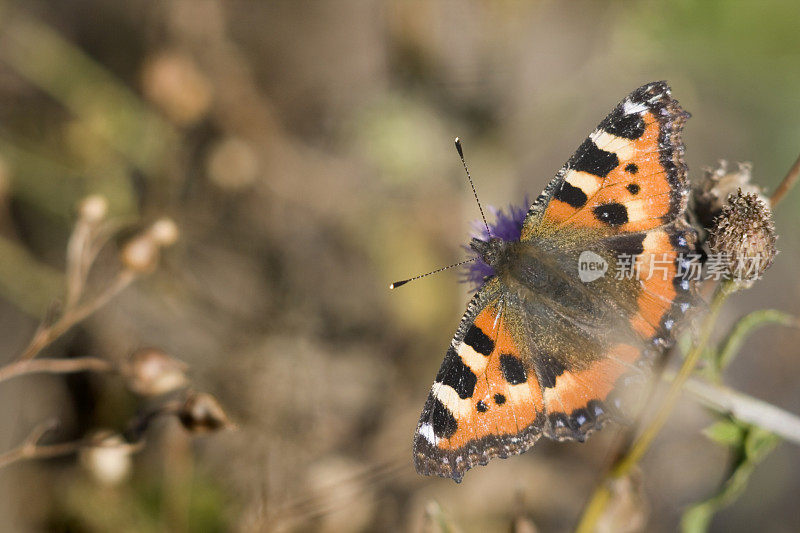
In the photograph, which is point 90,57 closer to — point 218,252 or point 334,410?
point 218,252

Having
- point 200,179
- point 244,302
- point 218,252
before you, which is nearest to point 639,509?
point 244,302

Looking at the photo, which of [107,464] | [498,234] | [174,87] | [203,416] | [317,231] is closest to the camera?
[203,416]

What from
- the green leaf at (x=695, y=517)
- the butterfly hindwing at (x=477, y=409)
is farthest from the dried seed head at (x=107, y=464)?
the green leaf at (x=695, y=517)

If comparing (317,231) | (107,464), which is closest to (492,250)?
(107,464)

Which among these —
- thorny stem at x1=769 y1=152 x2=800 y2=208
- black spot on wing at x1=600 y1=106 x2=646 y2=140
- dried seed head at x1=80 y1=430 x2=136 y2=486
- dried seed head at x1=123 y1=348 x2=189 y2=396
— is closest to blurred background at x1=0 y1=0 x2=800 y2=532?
dried seed head at x1=80 y1=430 x2=136 y2=486

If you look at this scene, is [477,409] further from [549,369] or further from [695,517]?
[695,517]

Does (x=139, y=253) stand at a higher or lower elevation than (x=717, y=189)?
higher
